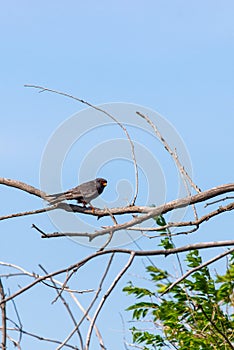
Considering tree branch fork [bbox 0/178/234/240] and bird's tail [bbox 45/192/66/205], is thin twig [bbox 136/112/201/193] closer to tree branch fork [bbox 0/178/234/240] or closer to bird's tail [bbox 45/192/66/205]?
tree branch fork [bbox 0/178/234/240]

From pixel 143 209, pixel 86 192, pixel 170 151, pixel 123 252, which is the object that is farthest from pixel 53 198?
pixel 123 252

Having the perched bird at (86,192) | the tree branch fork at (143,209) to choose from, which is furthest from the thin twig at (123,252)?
the perched bird at (86,192)

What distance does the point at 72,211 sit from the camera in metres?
5.79

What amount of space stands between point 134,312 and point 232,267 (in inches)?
38.9

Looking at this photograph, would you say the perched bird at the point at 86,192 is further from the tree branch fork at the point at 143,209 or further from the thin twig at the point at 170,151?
the thin twig at the point at 170,151

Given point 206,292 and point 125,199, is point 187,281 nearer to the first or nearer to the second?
point 206,292

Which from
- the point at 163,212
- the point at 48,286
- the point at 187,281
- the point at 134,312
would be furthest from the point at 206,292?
the point at 48,286

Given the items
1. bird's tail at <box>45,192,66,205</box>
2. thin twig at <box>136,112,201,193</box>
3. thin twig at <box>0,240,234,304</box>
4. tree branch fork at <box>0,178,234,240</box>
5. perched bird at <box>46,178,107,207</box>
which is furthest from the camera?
perched bird at <box>46,178,107,207</box>

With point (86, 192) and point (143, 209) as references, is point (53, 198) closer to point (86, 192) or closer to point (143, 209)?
point (143, 209)

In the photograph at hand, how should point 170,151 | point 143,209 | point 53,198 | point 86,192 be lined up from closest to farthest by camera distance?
point 170,151 < point 143,209 < point 53,198 < point 86,192

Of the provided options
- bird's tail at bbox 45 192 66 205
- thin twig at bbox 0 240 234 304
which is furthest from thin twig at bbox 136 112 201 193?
thin twig at bbox 0 240 234 304

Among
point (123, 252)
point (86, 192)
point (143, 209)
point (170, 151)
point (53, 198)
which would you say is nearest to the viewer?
point (123, 252)

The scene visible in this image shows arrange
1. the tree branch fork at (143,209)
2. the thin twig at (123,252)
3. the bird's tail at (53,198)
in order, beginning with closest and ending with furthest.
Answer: the thin twig at (123,252) → the tree branch fork at (143,209) → the bird's tail at (53,198)

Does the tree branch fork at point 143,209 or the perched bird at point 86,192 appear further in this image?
the perched bird at point 86,192
